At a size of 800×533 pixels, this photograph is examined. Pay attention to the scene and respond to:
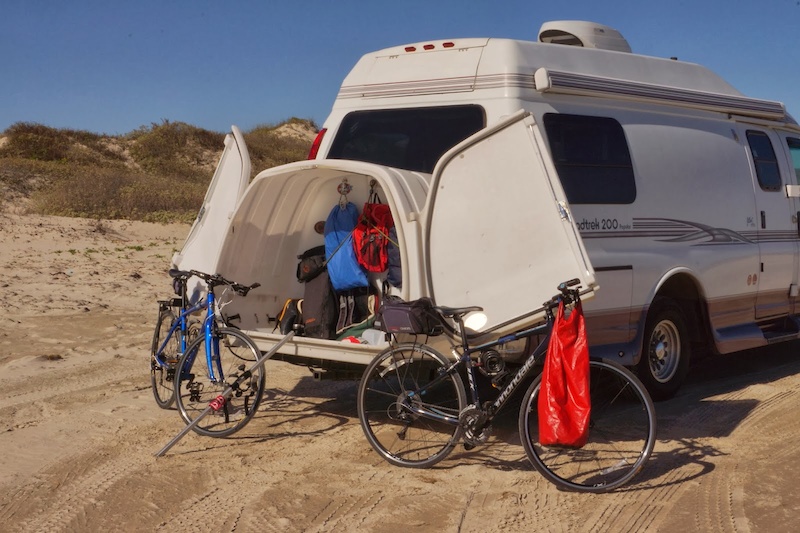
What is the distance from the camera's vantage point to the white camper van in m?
6.16

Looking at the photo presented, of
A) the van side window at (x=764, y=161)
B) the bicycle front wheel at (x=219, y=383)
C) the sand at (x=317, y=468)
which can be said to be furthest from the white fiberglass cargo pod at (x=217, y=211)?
the van side window at (x=764, y=161)

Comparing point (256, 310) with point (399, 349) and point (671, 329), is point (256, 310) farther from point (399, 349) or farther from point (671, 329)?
point (671, 329)

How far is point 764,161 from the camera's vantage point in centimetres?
920

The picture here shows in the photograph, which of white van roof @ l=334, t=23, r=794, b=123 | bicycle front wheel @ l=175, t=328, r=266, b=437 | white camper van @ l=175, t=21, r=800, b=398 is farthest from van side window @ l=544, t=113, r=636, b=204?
bicycle front wheel @ l=175, t=328, r=266, b=437

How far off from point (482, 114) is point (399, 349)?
2016 millimetres

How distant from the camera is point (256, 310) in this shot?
7875 millimetres

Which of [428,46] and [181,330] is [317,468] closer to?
[181,330]

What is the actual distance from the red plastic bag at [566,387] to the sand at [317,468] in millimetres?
356

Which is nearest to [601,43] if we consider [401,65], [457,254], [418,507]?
[401,65]

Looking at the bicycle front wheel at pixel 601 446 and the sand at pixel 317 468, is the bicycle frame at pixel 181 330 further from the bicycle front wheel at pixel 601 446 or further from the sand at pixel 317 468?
the bicycle front wheel at pixel 601 446

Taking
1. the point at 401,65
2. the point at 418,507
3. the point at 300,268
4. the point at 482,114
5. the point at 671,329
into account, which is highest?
the point at 401,65

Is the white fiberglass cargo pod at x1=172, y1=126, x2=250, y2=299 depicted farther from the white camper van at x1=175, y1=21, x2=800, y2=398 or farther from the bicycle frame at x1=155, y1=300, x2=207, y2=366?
the bicycle frame at x1=155, y1=300, x2=207, y2=366

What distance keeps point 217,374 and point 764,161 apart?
5665mm

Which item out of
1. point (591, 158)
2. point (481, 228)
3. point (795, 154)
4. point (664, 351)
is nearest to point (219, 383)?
point (481, 228)
